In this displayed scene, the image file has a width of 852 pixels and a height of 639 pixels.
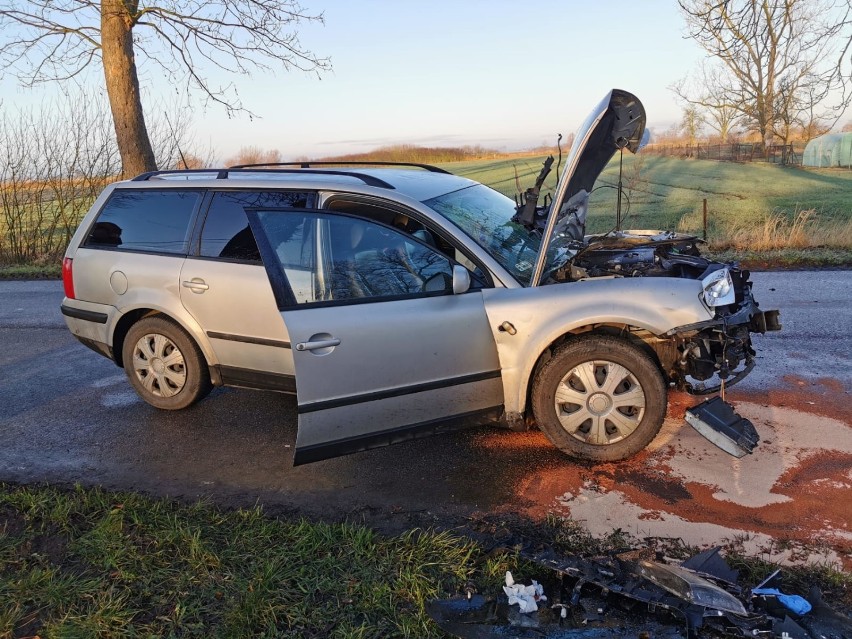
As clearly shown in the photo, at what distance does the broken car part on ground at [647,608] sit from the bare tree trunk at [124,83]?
11.7 meters

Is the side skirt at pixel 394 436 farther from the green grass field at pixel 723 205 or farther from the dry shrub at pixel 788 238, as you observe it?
the dry shrub at pixel 788 238

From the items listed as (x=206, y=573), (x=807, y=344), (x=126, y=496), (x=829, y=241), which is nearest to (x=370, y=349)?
(x=206, y=573)

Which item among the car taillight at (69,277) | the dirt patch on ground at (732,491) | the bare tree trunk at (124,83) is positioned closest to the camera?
the dirt patch on ground at (732,491)

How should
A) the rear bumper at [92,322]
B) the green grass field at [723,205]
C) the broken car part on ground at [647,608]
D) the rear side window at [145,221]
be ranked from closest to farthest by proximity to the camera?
the broken car part on ground at [647,608], the rear side window at [145,221], the rear bumper at [92,322], the green grass field at [723,205]

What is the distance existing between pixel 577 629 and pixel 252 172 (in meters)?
4.02

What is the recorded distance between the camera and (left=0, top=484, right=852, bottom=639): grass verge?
2729 mm

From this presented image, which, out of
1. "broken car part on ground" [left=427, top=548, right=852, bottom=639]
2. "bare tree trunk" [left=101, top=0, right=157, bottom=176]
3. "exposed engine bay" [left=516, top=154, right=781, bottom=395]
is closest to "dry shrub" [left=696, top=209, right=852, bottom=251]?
"exposed engine bay" [left=516, top=154, right=781, bottom=395]

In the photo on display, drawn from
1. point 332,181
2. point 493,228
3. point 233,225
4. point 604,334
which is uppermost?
point 332,181

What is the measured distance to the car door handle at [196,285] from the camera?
15.4ft

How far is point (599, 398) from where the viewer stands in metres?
3.87

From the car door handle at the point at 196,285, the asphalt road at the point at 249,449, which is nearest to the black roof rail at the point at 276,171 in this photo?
the car door handle at the point at 196,285

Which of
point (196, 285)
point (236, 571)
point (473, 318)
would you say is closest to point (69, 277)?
point (196, 285)

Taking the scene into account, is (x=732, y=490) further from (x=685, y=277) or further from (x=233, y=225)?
(x=233, y=225)

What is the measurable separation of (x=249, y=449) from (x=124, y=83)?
986 cm
